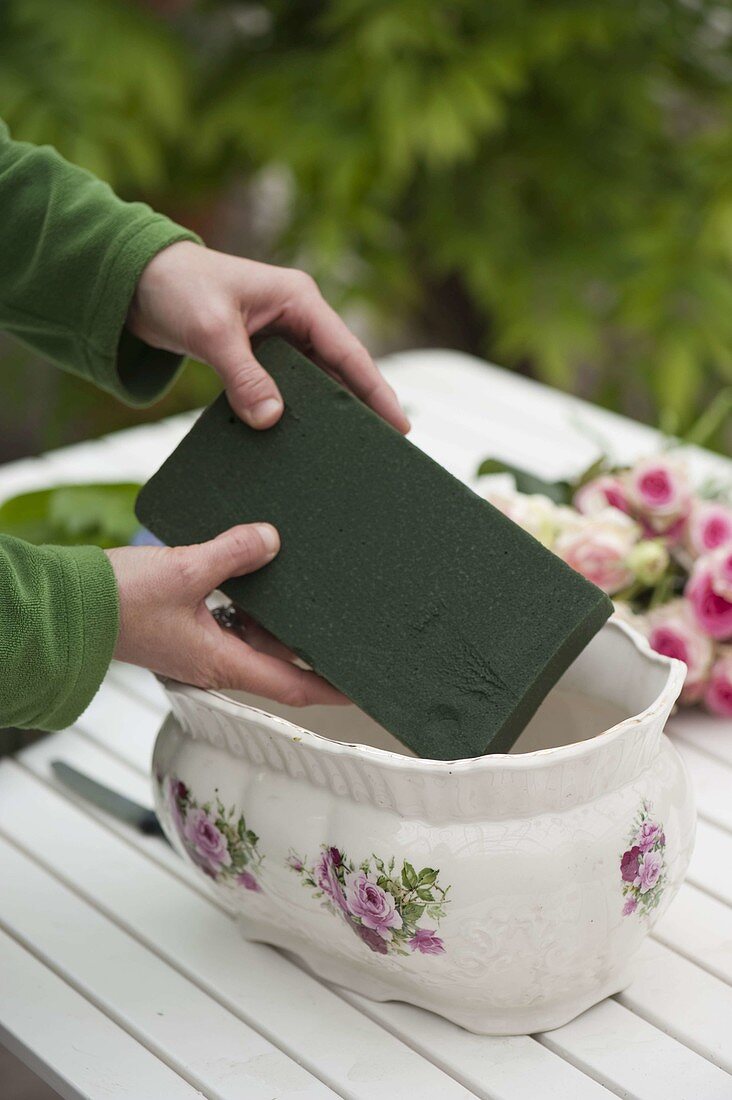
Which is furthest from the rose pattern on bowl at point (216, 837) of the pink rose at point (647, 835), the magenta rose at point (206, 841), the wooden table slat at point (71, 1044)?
the pink rose at point (647, 835)

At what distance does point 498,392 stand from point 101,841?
81 cm

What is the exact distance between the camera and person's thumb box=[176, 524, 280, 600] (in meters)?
0.74

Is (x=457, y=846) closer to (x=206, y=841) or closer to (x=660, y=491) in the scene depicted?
(x=206, y=841)

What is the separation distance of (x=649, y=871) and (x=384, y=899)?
140mm

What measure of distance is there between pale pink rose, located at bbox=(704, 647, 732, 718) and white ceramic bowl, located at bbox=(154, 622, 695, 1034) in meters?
0.24

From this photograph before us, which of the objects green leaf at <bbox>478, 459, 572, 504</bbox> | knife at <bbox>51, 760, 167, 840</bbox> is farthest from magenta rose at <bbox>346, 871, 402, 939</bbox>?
green leaf at <bbox>478, 459, 572, 504</bbox>

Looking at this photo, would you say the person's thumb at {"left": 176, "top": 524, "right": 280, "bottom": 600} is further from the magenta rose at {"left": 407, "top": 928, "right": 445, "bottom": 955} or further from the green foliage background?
the green foliage background

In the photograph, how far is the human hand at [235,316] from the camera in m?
0.84

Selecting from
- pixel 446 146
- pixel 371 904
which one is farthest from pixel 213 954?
pixel 446 146

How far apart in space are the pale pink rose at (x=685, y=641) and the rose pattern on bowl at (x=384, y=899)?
0.37 meters

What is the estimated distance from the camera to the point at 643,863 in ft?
2.24

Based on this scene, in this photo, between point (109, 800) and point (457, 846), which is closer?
point (457, 846)

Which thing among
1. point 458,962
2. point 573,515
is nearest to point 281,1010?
point 458,962

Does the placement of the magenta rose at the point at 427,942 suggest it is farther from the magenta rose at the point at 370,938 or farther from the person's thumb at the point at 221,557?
the person's thumb at the point at 221,557
